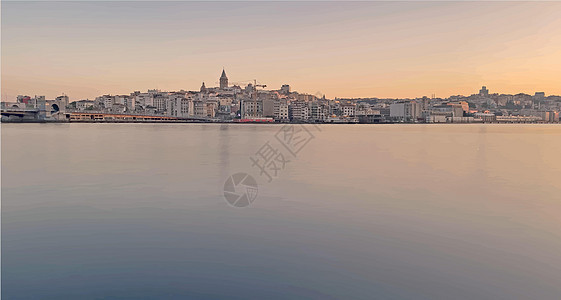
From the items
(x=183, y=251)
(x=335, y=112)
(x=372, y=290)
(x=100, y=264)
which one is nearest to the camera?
(x=372, y=290)

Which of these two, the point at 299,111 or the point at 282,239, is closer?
the point at 282,239

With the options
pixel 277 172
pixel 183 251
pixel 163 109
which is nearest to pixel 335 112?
pixel 163 109

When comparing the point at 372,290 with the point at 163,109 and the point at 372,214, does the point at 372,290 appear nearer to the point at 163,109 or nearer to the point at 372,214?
the point at 372,214

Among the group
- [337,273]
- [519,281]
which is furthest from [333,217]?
[519,281]

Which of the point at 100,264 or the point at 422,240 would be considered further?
the point at 422,240

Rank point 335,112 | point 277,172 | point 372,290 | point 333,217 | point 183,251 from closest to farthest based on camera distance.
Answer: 1. point 372,290
2. point 183,251
3. point 333,217
4. point 277,172
5. point 335,112

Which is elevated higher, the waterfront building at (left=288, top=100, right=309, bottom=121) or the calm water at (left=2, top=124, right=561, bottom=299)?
the waterfront building at (left=288, top=100, right=309, bottom=121)

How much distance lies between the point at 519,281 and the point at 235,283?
4.30 metres

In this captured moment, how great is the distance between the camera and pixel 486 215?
10883 mm

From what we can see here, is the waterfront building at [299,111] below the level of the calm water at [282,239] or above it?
above

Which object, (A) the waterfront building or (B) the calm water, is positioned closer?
(B) the calm water

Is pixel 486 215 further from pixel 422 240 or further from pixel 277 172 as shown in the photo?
pixel 277 172

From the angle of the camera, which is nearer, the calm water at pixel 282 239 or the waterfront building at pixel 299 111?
the calm water at pixel 282 239

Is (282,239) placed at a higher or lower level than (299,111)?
lower
